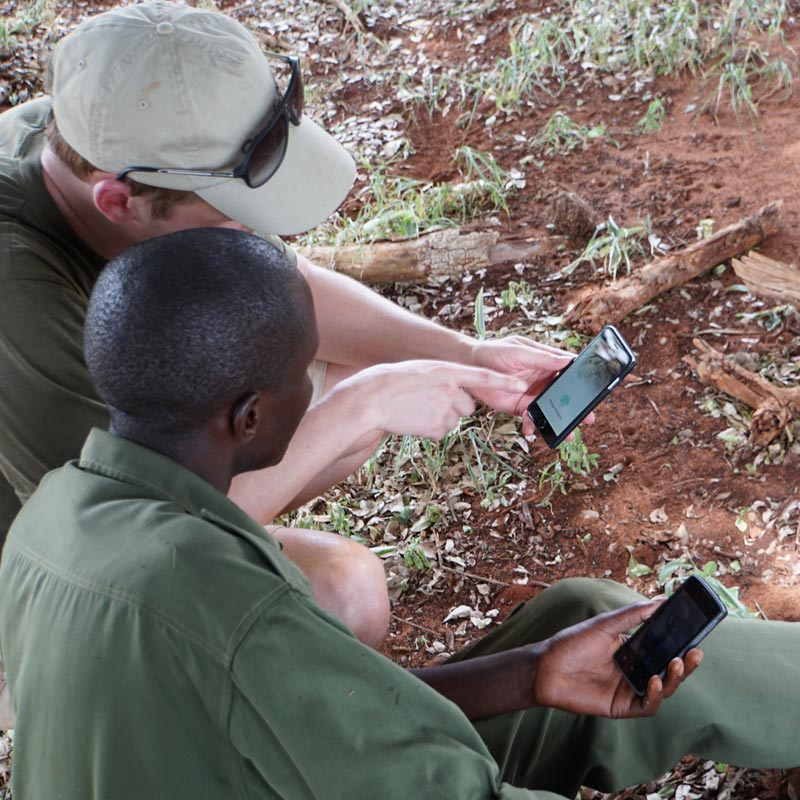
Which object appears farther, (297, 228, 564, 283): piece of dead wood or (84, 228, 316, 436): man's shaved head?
(297, 228, 564, 283): piece of dead wood

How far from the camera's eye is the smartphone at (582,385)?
2.43 m

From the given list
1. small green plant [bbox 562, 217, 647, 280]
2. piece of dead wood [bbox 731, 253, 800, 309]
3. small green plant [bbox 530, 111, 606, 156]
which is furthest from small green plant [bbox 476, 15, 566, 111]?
piece of dead wood [bbox 731, 253, 800, 309]

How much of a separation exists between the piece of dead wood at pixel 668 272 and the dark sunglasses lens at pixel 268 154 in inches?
69.1

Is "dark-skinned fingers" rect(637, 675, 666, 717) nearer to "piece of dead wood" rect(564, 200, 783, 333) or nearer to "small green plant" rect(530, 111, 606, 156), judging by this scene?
"piece of dead wood" rect(564, 200, 783, 333)

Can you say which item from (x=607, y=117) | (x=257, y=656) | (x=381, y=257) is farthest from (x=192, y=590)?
(x=607, y=117)

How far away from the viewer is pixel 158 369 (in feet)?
5.20

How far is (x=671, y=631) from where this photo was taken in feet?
6.00

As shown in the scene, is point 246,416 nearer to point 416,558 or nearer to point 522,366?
point 522,366

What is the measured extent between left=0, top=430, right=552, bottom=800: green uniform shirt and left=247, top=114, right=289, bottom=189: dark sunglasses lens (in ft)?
3.37

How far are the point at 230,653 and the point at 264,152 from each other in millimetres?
1300

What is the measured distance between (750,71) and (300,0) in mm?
3252

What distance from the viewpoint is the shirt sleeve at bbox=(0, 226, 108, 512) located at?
203cm

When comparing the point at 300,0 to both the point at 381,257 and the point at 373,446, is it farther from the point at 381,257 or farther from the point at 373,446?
the point at 373,446

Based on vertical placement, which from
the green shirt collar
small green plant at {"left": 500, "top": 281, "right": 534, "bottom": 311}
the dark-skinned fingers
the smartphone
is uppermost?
the green shirt collar
